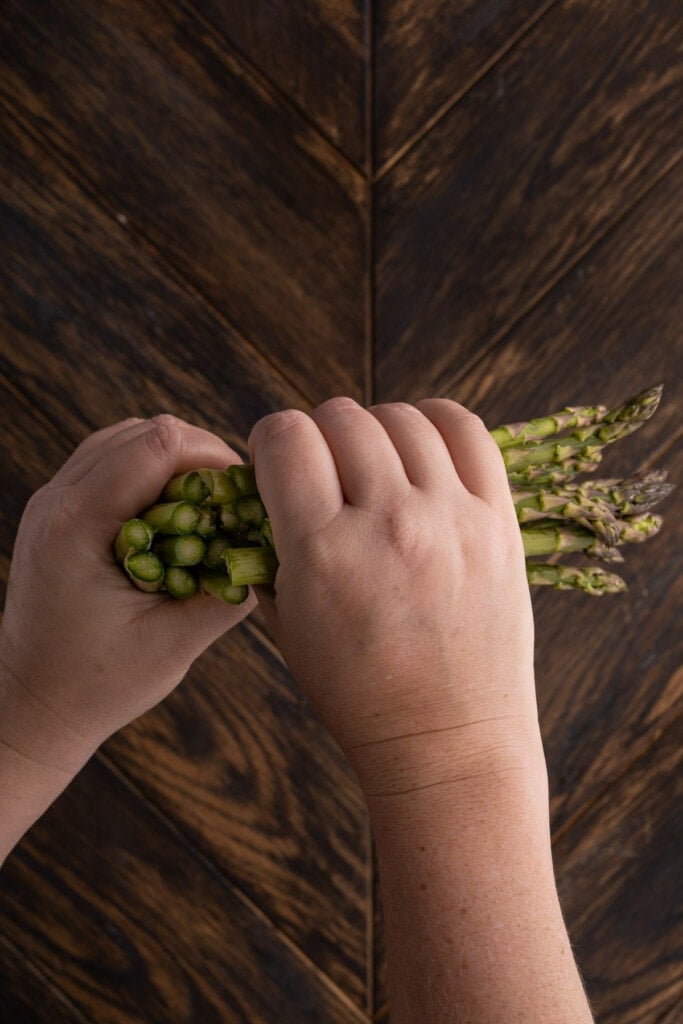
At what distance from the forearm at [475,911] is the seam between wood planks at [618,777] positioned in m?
0.52

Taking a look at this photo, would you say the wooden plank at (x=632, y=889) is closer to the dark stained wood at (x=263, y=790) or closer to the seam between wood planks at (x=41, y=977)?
the dark stained wood at (x=263, y=790)

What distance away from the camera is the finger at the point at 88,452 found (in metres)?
0.72

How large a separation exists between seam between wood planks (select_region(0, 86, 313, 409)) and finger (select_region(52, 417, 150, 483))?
29 centimetres

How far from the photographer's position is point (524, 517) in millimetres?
820

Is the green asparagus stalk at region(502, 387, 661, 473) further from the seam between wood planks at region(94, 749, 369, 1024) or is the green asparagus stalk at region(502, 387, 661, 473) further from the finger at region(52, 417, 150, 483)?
the seam between wood planks at region(94, 749, 369, 1024)

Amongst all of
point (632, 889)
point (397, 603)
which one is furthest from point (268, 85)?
point (632, 889)

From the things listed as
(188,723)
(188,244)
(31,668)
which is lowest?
(188,723)

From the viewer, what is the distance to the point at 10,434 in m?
1.05

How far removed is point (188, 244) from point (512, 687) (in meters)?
0.70

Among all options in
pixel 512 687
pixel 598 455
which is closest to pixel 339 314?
pixel 598 455

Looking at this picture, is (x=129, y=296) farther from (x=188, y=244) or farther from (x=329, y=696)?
(x=329, y=696)

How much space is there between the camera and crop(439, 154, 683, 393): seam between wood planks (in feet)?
3.52

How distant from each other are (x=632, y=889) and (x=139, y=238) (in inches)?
35.9

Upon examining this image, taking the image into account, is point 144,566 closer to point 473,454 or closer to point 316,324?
point 473,454
